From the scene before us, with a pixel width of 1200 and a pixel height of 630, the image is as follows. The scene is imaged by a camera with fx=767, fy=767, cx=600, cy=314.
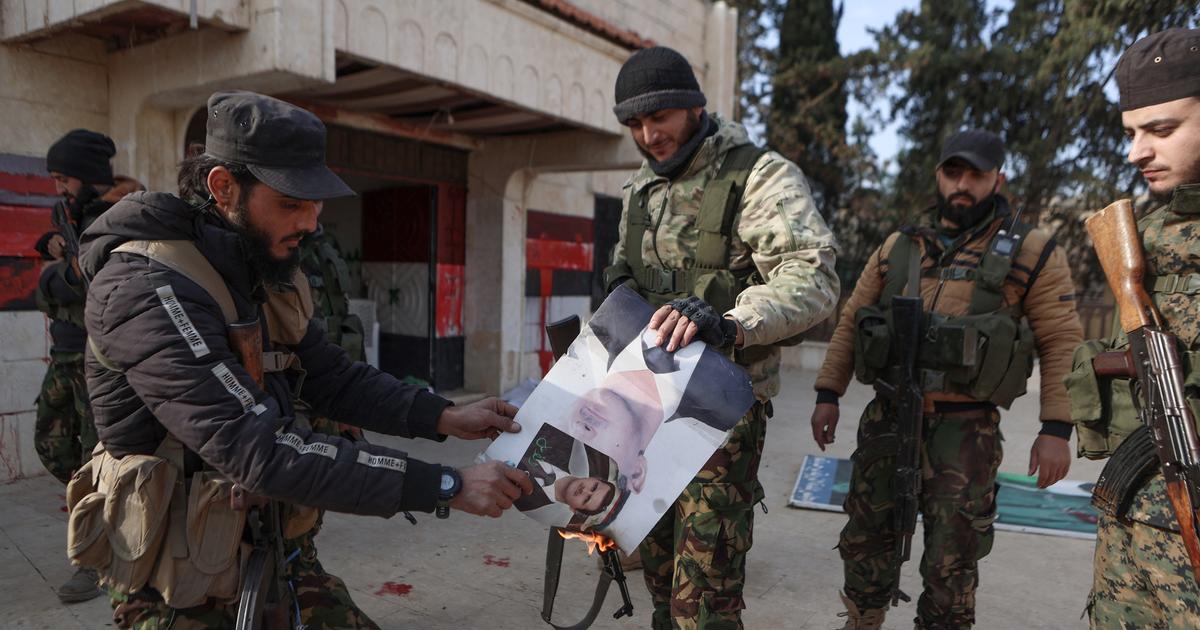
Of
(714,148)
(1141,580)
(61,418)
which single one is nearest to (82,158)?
(61,418)

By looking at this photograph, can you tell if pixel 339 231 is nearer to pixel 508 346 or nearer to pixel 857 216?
pixel 508 346

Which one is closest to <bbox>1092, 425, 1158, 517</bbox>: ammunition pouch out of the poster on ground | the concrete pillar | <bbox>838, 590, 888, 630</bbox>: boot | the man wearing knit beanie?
<bbox>838, 590, 888, 630</bbox>: boot

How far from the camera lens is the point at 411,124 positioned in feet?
23.3

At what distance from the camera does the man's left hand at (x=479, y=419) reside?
1941 millimetres

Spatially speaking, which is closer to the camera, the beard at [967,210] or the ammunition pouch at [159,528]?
the ammunition pouch at [159,528]

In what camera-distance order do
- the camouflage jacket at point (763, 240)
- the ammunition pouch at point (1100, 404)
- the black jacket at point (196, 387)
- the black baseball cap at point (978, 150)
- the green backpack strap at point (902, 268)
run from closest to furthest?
1. the black jacket at point (196, 387)
2. the ammunition pouch at point (1100, 404)
3. the camouflage jacket at point (763, 240)
4. the black baseball cap at point (978, 150)
5. the green backpack strap at point (902, 268)

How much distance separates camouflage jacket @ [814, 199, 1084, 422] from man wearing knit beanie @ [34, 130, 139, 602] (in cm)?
353

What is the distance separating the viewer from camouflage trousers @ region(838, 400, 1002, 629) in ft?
8.68

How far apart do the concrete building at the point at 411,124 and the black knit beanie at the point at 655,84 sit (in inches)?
103

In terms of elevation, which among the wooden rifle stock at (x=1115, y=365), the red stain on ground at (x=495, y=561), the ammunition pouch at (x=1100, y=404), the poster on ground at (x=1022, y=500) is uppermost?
the wooden rifle stock at (x=1115, y=365)

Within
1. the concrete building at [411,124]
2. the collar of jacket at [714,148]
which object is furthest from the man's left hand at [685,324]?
the concrete building at [411,124]

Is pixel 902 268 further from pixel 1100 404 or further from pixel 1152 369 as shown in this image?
pixel 1152 369

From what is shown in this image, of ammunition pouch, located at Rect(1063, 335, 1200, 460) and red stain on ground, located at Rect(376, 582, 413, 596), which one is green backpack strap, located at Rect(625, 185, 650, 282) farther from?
red stain on ground, located at Rect(376, 582, 413, 596)

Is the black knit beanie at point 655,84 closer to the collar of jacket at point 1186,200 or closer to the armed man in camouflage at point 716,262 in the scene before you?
the armed man in camouflage at point 716,262
